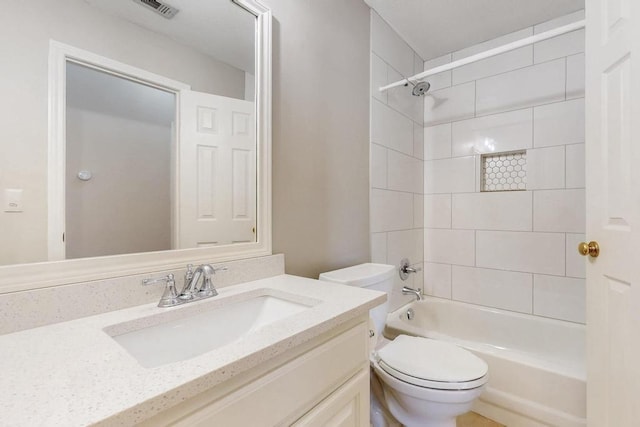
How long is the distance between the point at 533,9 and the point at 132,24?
2.17m

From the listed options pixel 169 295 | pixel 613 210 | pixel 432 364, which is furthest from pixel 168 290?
pixel 613 210

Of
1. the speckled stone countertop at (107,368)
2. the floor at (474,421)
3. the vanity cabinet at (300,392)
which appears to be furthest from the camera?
the floor at (474,421)

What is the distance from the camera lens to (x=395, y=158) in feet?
6.66

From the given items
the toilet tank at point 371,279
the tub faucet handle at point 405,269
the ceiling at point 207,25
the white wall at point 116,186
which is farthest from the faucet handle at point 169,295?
the tub faucet handle at point 405,269

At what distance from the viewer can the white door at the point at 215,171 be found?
1032 millimetres

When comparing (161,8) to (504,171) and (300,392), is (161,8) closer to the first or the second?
(300,392)

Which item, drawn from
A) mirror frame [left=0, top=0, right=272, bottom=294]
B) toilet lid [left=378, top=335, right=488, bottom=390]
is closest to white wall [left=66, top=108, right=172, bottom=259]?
mirror frame [left=0, top=0, right=272, bottom=294]

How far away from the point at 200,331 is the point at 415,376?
812 mm

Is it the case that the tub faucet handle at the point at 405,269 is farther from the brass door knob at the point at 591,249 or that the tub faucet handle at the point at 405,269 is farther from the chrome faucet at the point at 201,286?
the chrome faucet at the point at 201,286

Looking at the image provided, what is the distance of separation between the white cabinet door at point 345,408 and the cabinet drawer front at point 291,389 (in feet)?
0.06

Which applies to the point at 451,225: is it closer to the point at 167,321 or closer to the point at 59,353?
the point at 167,321

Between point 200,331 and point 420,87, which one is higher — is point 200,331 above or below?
below

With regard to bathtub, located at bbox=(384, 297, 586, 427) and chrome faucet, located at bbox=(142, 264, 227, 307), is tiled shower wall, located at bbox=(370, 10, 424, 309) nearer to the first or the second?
bathtub, located at bbox=(384, 297, 586, 427)

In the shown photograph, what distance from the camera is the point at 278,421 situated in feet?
2.04
